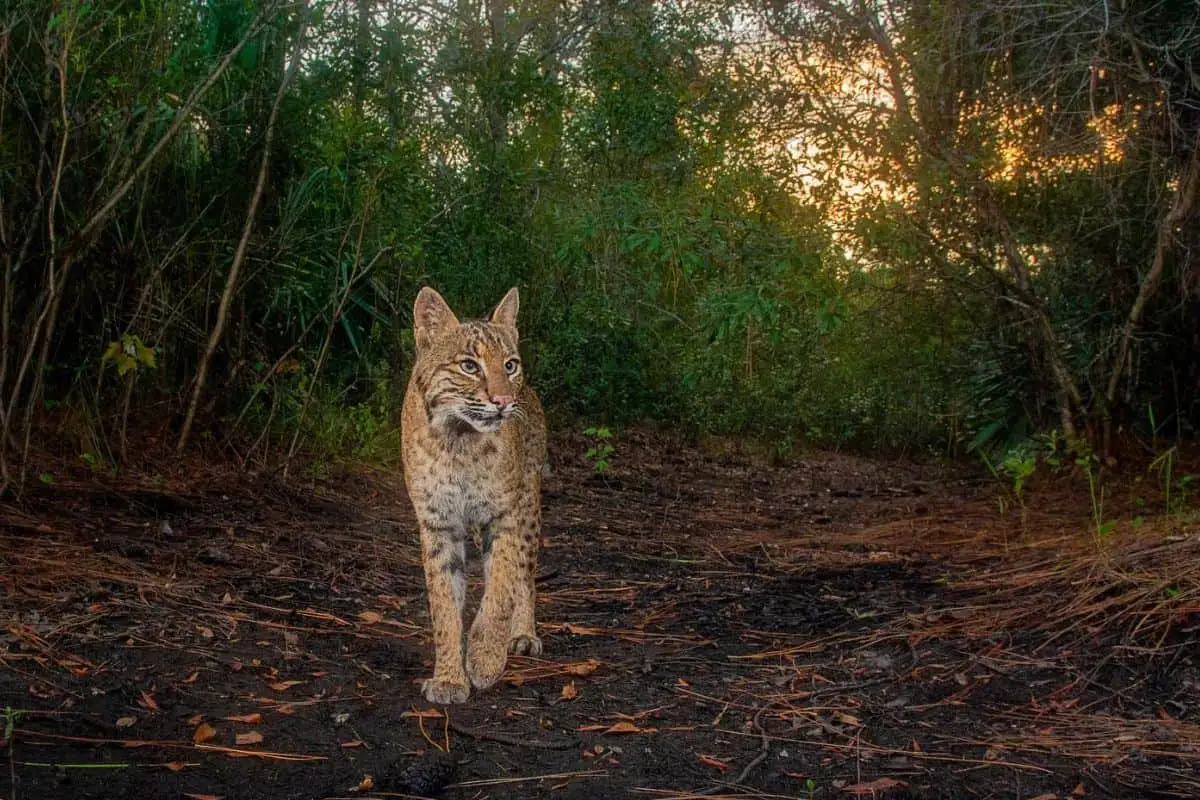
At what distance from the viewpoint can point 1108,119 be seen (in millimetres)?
8273

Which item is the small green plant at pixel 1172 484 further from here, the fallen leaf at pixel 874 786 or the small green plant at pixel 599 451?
the small green plant at pixel 599 451

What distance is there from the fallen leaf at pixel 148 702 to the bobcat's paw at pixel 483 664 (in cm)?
120

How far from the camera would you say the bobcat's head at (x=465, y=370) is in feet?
15.2

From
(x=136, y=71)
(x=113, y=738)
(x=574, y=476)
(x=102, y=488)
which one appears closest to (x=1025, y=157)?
(x=574, y=476)

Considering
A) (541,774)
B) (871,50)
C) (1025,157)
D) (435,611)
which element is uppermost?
(871,50)

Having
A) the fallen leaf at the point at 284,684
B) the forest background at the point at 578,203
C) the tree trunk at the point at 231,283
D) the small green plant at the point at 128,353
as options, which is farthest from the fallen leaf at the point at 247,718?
the tree trunk at the point at 231,283

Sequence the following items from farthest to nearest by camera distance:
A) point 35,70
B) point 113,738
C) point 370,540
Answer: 1. point 370,540
2. point 35,70
3. point 113,738

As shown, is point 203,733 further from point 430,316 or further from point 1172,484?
point 1172,484

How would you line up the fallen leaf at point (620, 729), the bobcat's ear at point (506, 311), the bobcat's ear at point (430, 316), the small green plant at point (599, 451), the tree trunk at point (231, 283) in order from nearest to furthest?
the fallen leaf at point (620, 729) < the bobcat's ear at point (430, 316) < the bobcat's ear at point (506, 311) < the tree trunk at point (231, 283) < the small green plant at point (599, 451)

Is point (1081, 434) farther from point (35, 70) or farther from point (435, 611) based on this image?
point (35, 70)

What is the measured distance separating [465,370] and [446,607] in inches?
37.1

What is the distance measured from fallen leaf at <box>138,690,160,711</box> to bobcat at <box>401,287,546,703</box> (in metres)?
0.97

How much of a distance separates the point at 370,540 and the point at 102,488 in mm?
1514

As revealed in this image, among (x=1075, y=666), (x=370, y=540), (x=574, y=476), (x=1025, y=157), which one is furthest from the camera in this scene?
(x=574, y=476)
